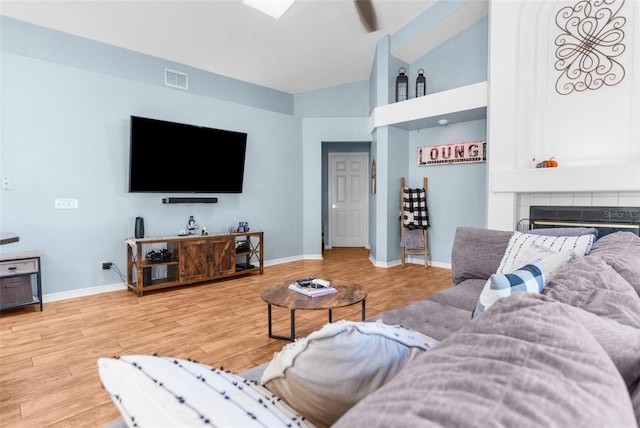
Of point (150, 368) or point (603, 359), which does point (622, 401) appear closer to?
point (603, 359)

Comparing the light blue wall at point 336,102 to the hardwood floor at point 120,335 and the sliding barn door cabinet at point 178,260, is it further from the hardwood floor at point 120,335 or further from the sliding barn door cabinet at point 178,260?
the hardwood floor at point 120,335

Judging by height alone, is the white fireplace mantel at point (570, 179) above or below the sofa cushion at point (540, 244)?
above

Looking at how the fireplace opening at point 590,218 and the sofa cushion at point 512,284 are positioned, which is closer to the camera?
the sofa cushion at point 512,284

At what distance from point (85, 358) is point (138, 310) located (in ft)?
3.24

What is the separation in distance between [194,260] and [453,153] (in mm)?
3858

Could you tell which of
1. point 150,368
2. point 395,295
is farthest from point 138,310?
point 150,368

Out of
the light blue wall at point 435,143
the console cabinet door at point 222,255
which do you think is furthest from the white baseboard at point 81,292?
the light blue wall at point 435,143

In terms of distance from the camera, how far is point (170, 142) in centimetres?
412

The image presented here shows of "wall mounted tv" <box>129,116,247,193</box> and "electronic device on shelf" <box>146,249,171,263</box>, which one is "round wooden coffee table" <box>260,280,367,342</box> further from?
"wall mounted tv" <box>129,116,247,193</box>

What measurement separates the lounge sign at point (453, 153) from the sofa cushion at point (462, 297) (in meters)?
3.00

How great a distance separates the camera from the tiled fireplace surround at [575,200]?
3150 millimetres

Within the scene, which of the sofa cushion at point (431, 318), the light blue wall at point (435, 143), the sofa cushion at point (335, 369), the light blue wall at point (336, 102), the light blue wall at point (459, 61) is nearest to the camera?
the sofa cushion at point (335, 369)

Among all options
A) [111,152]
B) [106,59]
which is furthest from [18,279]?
[106,59]

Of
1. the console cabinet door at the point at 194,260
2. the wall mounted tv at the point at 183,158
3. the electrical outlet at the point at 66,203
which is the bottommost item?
the console cabinet door at the point at 194,260
